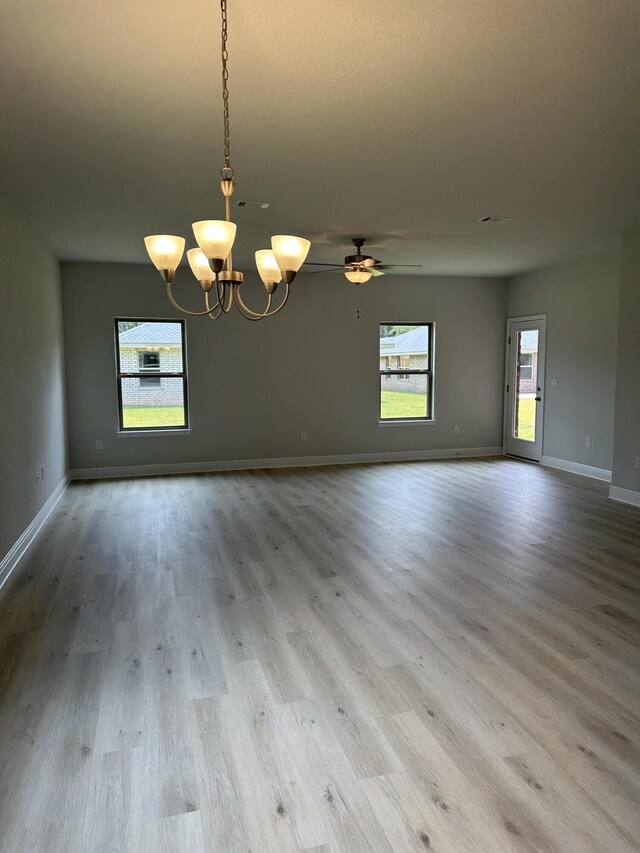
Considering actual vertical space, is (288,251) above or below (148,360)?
above

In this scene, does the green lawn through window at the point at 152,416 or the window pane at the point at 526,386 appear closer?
the green lawn through window at the point at 152,416

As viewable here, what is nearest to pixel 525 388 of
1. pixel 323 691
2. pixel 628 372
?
pixel 628 372

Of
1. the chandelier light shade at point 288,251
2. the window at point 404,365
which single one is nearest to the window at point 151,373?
the window at point 404,365

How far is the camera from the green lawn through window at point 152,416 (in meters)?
7.26

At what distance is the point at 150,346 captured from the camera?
287 inches

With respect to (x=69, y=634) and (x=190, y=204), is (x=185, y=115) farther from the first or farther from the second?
(x=69, y=634)

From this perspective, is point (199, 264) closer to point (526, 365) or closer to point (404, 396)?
point (404, 396)

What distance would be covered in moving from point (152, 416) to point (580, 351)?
18.6 ft

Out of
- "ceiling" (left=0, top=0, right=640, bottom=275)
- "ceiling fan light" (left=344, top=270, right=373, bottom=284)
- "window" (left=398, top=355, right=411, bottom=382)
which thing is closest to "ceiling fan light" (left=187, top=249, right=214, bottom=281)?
"ceiling" (left=0, top=0, right=640, bottom=275)

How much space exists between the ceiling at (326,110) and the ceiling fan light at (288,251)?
0.73m

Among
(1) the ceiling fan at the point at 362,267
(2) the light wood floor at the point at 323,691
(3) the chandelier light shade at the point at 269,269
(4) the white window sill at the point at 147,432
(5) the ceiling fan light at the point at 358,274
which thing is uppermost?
(1) the ceiling fan at the point at 362,267

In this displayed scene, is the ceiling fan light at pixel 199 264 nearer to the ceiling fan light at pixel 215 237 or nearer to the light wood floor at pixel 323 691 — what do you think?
the ceiling fan light at pixel 215 237

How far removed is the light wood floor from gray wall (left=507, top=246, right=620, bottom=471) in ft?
7.83

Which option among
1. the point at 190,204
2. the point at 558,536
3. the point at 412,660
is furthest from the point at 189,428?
the point at 412,660
